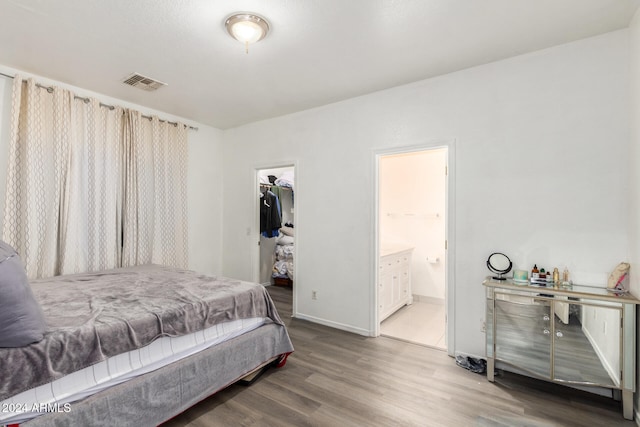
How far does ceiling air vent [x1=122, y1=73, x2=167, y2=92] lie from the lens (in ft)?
9.83

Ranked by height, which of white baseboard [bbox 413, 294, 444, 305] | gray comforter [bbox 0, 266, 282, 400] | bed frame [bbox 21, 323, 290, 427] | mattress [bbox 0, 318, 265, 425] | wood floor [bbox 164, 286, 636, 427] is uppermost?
gray comforter [bbox 0, 266, 282, 400]

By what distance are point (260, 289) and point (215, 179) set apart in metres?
2.70

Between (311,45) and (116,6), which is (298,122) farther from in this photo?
(116,6)

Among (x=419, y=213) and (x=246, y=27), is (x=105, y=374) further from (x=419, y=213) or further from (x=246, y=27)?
(x=419, y=213)

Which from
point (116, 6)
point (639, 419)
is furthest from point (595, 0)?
point (116, 6)

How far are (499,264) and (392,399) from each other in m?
1.43

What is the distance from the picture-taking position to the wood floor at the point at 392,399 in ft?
6.43

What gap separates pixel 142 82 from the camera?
3.11m

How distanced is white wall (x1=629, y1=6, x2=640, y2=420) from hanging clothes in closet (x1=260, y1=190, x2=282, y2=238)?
4.31 meters

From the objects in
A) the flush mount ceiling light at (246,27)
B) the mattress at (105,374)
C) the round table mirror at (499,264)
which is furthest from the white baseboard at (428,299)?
the flush mount ceiling light at (246,27)

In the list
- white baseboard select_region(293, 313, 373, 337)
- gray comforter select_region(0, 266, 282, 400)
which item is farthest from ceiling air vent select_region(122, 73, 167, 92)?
white baseboard select_region(293, 313, 373, 337)

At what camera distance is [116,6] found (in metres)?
1.98

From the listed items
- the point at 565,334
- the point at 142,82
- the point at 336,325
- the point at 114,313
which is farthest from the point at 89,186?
the point at 565,334

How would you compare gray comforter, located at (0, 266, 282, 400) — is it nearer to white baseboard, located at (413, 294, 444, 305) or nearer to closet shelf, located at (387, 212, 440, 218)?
white baseboard, located at (413, 294, 444, 305)
